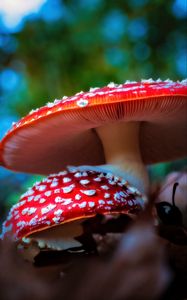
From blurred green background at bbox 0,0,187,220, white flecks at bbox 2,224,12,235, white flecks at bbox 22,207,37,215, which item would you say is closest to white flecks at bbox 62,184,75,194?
white flecks at bbox 22,207,37,215

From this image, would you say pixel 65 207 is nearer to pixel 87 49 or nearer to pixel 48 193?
pixel 48 193

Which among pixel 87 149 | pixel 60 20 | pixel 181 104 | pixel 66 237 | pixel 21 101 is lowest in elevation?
pixel 66 237

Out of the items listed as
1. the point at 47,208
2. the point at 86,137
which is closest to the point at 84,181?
the point at 47,208

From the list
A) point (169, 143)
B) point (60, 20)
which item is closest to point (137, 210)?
point (169, 143)

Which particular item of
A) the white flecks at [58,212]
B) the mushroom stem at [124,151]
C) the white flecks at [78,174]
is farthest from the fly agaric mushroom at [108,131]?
the white flecks at [58,212]

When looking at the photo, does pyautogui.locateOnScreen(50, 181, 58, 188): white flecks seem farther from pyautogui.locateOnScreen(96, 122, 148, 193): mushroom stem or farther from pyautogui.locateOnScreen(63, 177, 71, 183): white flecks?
pyautogui.locateOnScreen(96, 122, 148, 193): mushroom stem

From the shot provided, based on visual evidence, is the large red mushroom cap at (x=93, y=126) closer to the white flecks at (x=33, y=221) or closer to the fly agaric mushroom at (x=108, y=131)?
the fly agaric mushroom at (x=108, y=131)

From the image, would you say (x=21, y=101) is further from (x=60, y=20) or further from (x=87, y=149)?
(x=87, y=149)
